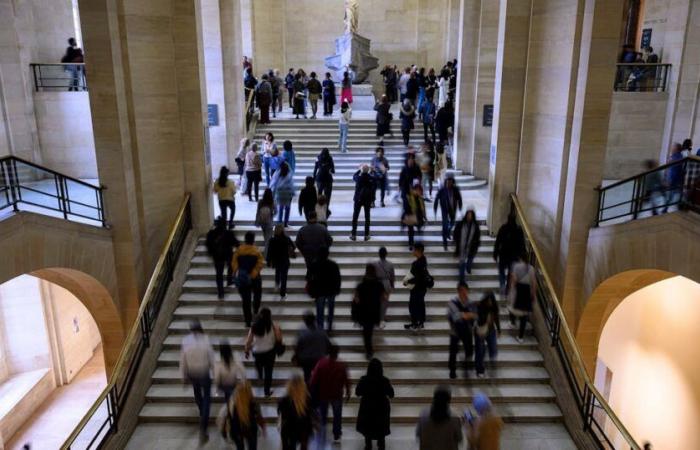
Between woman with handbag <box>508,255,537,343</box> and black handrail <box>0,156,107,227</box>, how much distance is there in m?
6.85

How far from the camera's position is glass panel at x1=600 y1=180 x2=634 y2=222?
392 inches

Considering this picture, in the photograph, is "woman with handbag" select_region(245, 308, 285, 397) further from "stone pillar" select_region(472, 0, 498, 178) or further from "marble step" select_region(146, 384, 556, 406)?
"stone pillar" select_region(472, 0, 498, 178)

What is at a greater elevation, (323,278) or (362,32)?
(362,32)

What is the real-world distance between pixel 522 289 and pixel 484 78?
27.9 ft

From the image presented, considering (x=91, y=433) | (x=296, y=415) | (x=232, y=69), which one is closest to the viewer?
(x=296, y=415)

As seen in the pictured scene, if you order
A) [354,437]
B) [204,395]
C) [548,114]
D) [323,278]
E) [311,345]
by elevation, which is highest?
[548,114]

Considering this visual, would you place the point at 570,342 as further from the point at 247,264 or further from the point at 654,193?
the point at 247,264

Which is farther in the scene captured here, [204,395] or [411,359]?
[411,359]

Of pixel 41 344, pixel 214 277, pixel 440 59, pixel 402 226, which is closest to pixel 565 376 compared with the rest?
pixel 402 226

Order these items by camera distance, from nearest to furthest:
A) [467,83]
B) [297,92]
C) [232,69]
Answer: [467,83]
[232,69]
[297,92]

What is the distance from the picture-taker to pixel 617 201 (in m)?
10.2

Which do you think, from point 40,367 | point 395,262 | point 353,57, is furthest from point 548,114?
point 353,57

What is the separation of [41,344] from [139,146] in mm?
7061

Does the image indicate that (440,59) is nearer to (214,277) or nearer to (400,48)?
(400,48)
